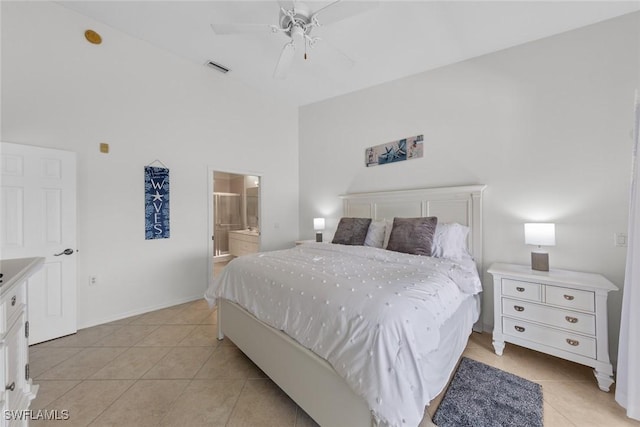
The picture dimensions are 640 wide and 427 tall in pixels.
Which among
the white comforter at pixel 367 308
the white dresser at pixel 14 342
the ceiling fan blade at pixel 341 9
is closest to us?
the white dresser at pixel 14 342

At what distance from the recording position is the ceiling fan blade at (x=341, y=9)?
69.1 inches

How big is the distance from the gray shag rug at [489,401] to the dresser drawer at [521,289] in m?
0.65

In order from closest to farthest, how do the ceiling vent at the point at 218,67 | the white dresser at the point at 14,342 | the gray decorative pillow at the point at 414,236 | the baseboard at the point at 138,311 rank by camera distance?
the white dresser at the point at 14,342 < the gray decorative pillow at the point at 414,236 < the baseboard at the point at 138,311 < the ceiling vent at the point at 218,67

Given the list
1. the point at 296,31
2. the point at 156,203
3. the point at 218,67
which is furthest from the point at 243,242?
the point at 296,31

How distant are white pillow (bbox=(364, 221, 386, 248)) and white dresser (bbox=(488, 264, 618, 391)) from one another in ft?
3.95

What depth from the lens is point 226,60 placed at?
3.33 m

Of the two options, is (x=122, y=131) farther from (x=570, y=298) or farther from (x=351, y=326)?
(x=570, y=298)

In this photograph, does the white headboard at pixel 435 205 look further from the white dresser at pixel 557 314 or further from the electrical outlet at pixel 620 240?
the electrical outlet at pixel 620 240

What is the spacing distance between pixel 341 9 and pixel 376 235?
232 centimetres

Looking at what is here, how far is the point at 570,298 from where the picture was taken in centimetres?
192

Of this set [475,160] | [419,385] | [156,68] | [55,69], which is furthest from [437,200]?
[55,69]

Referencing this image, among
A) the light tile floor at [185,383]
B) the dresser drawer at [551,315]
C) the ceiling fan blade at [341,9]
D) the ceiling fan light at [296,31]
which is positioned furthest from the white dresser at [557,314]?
the ceiling fan light at [296,31]

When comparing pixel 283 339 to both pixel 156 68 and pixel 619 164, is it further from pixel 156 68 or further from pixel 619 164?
pixel 156 68

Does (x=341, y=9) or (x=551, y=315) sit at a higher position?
(x=341, y=9)
